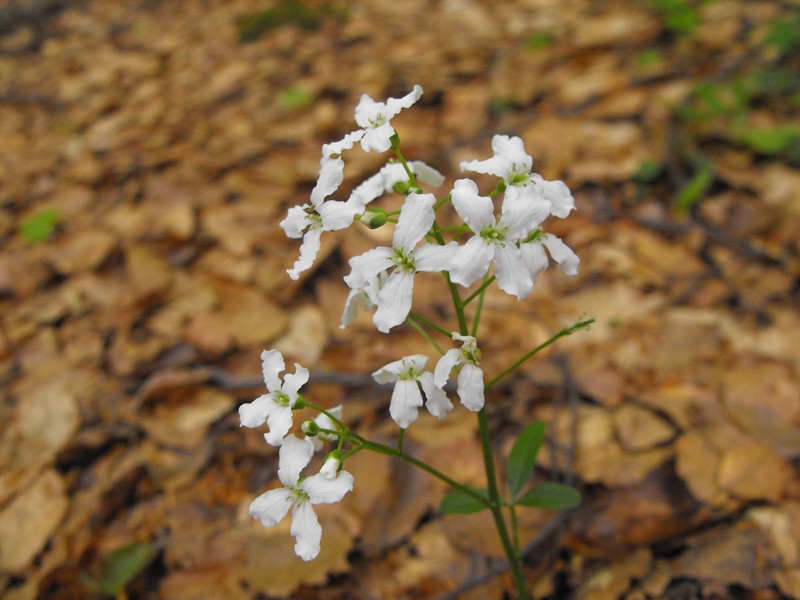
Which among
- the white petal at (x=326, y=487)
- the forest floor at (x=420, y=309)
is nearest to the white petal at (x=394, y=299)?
the white petal at (x=326, y=487)

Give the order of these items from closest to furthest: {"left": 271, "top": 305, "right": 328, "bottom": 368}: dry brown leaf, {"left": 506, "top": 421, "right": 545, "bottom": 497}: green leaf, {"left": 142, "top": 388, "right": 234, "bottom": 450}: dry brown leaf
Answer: {"left": 506, "top": 421, "right": 545, "bottom": 497}: green leaf
{"left": 142, "top": 388, "right": 234, "bottom": 450}: dry brown leaf
{"left": 271, "top": 305, "right": 328, "bottom": 368}: dry brown leaf

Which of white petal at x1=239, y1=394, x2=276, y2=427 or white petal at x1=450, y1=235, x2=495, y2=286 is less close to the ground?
white petal at x1=450, y1=235, x2=495, y2=286

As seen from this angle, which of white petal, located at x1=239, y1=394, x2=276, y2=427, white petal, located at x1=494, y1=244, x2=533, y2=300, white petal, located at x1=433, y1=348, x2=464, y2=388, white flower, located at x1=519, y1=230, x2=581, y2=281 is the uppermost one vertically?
white petal, located at x1=494, y1=244, x2=533, y2=300

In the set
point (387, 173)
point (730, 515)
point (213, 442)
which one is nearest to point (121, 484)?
point (213, 442)

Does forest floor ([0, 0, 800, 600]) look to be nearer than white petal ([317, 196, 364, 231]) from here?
No

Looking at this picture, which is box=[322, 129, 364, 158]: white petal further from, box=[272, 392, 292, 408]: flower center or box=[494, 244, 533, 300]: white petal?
box=[272, 392, 292, 408]: flower center

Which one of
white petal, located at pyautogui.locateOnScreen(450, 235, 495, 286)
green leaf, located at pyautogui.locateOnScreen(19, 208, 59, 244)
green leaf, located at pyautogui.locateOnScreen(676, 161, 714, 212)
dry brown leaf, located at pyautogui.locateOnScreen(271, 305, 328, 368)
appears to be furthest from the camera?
green leaf, located at pyautogui.locateOnScreen(19, 208, 59, 244)

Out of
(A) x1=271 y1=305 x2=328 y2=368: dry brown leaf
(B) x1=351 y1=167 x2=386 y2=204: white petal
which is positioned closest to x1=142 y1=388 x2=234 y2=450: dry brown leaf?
(A) x1=271 y1=305 x2=328 y2=368: dry brown leaf

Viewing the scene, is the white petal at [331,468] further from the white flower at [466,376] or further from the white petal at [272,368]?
the white flower at [466,376]
